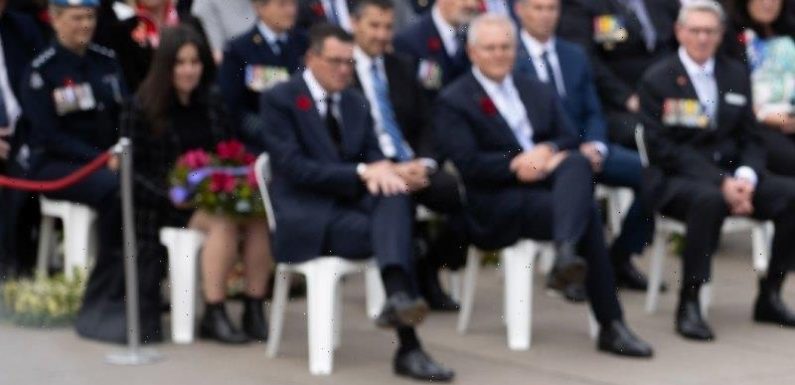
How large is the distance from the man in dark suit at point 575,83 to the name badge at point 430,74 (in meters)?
0.44

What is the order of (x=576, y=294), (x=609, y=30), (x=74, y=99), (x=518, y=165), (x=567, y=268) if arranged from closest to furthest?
(x=567, y=268)
(x=518, y=165)
(x=74, y=99)
(x=576, y=294)
(x=609, y=30)

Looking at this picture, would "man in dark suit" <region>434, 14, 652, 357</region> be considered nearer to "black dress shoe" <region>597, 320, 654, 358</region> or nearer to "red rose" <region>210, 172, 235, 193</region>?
"black dress shoe" <region>597, 320, 654, 358</region>

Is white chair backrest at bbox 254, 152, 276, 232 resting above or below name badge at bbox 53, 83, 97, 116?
below

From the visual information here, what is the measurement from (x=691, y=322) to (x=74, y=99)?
3160 mm

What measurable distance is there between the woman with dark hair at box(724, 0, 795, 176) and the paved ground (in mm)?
1313

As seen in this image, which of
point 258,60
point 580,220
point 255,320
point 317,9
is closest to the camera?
point 580,220

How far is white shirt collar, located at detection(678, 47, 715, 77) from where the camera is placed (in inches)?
363

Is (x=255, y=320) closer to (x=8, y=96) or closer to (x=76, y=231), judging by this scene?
(x=76, y=231)

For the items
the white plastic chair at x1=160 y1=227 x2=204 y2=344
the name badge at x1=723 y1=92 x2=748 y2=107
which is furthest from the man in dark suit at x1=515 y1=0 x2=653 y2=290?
the white plastic chair at x1=160 y1=227 x2=204 y2=344

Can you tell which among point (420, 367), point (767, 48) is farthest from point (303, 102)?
point (767, 48)

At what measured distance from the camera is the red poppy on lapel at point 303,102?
8.13 meters

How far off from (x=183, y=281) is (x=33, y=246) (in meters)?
1.39

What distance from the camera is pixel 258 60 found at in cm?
945

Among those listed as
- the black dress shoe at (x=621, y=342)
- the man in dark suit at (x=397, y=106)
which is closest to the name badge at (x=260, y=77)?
the man in dark suit at (x=397, y=106)
